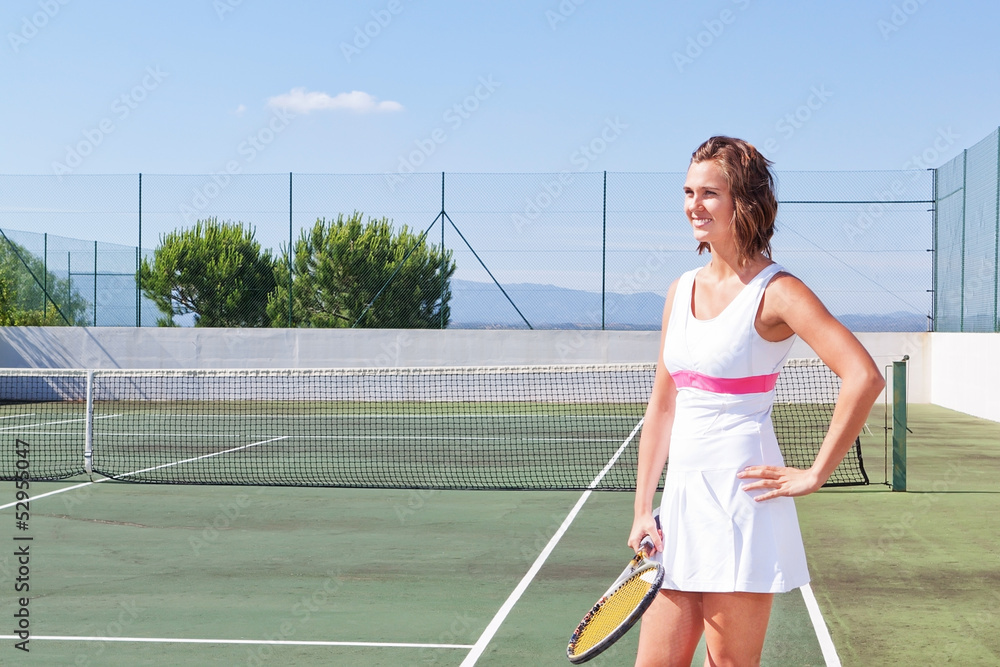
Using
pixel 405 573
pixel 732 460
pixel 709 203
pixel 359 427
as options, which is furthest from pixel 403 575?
pixel 359 427

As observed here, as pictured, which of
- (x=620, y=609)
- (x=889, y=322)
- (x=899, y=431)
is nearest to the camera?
(x=620, y=609)

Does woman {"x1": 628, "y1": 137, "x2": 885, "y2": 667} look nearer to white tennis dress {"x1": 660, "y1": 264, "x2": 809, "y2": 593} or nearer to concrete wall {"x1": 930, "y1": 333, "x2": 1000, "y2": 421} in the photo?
white tennis dress {"x1": 660, "y1": 264, "x2": 809, "y2": 593}

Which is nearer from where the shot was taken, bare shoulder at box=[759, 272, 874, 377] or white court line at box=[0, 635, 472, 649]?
bare shoulder at box=[759, 272, 874, 377]

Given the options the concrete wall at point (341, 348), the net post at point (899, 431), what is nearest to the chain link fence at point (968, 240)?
the concrete wall at point (341, 348)

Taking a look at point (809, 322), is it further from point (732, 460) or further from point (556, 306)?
point (556, 306)

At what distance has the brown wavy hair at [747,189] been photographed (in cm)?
232

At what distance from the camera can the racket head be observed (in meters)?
2.37

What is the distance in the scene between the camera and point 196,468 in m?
11.9

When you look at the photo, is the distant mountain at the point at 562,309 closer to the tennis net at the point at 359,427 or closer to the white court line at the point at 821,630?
the tennis net at the point at 359,427

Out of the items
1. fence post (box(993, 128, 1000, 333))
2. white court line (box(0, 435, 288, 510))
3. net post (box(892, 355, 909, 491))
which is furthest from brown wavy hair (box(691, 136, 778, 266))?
fence post (box(993, 128, 1000, 333))

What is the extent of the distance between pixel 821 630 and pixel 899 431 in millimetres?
5052

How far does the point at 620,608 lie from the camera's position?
2537 millimetres

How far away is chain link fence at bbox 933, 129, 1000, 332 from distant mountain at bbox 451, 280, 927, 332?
1425mm

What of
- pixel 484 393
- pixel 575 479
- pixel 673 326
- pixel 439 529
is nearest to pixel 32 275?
pixel 484 393
